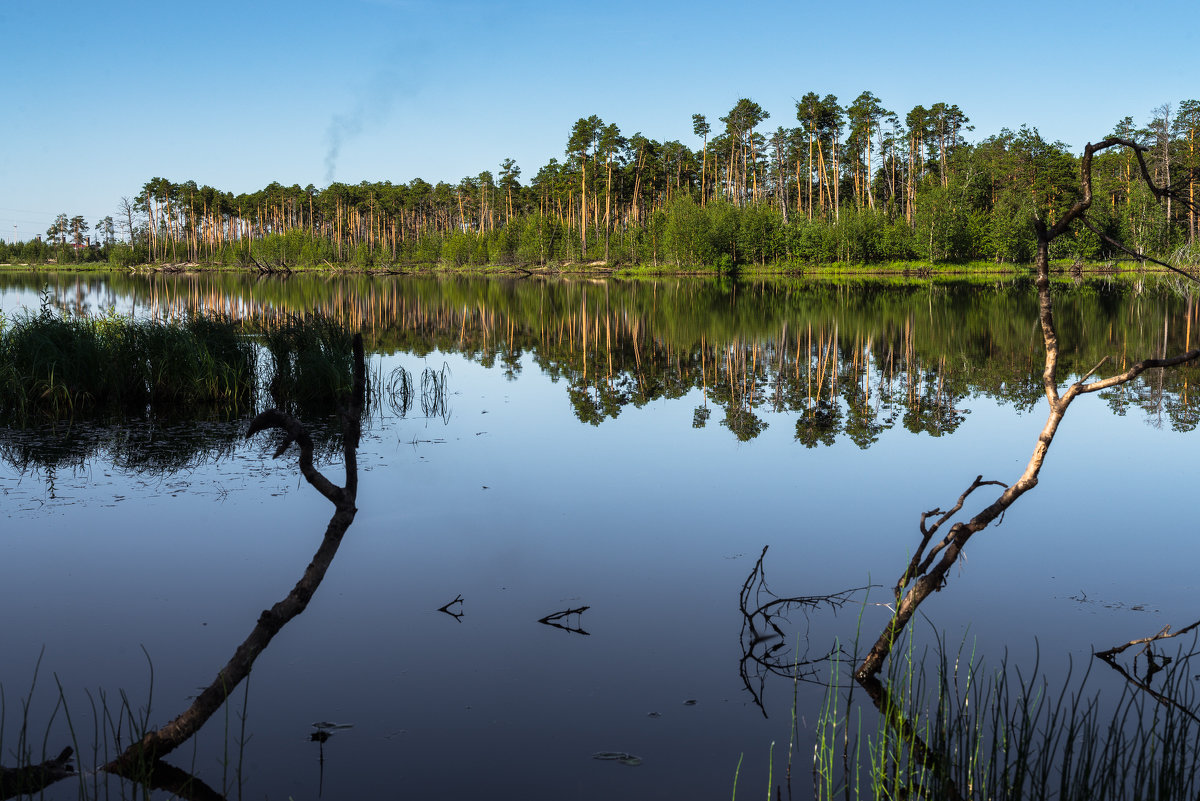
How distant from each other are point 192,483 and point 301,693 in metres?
5.32

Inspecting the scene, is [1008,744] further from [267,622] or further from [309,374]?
[309,374]

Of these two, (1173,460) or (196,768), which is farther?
(1173,460)

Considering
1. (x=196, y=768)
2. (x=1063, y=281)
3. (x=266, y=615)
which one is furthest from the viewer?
(x=1063, y=281)

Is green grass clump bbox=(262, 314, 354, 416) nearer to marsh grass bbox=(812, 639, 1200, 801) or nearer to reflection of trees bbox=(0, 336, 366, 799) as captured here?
reflection of trees bbox=(0, 336, 366, 799)

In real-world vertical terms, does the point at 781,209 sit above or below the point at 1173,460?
above

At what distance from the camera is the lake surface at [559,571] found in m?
4.51

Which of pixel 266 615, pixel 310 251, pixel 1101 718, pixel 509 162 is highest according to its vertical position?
pixel 509 162

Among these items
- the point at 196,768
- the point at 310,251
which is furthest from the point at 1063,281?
the point at 310,251

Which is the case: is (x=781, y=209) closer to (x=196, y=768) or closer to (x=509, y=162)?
(x=509, y=162)

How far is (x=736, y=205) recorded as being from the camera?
246ft

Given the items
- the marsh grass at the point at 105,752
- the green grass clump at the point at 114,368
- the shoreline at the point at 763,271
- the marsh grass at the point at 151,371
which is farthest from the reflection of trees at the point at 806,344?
the shoreline at the point at 763,271

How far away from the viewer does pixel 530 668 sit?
17.4ft

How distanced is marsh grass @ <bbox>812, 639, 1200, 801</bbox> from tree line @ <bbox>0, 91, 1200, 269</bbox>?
40411 millimetres

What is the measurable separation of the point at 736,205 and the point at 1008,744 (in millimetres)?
74010
